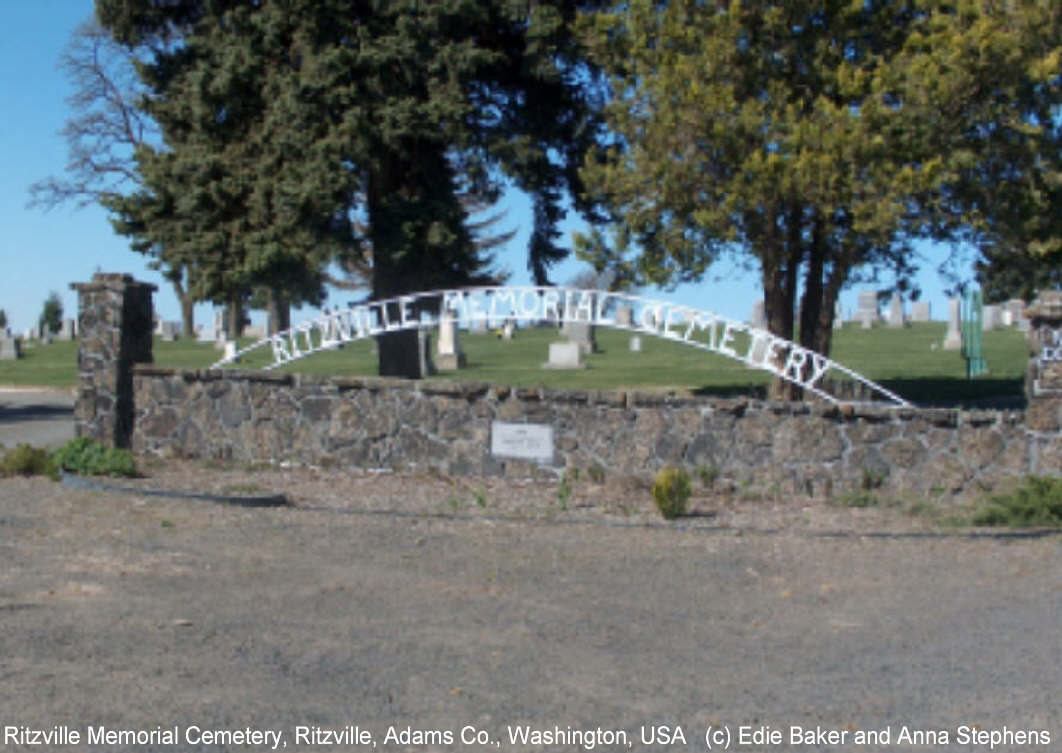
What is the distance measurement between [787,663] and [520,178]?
48.8 feet

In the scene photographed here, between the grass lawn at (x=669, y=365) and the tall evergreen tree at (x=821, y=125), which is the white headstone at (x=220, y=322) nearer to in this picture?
the grass lawn at (x=669, y=365)

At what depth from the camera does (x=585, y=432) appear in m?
12.2

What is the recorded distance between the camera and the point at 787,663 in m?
6.15

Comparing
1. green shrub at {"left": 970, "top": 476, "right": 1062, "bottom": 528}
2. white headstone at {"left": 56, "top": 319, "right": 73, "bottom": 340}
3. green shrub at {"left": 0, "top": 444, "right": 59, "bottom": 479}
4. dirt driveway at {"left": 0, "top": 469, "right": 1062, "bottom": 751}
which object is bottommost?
dirt driveway at {"left": 0, "top": 469, "right": 1062, "bottom": 751}

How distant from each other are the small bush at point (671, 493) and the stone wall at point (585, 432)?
1.44 meters

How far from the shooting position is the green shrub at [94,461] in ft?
40.0

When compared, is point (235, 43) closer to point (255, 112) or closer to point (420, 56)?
point (255, 112)

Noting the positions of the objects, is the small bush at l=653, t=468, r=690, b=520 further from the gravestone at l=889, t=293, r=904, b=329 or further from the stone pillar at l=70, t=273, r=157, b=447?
the gravestone at l=889, t=293, r=904, b=329

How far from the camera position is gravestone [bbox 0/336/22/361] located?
138 ft

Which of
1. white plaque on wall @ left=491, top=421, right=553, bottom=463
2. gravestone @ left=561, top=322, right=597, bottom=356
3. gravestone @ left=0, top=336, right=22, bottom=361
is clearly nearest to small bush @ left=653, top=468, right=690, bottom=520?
white plaque on wall @ left=491, top=421, right=553, bottom=463

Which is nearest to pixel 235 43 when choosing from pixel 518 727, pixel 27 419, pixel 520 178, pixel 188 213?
pixel 188 213

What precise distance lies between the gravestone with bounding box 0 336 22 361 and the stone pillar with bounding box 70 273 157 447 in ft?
99.4

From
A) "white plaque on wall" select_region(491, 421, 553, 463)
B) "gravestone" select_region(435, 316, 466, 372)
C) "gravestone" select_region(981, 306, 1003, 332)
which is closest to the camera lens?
"white plaque on wall" select_region(491, 421, 553, 463)

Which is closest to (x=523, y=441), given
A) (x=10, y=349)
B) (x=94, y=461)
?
(x=94, y=461)
